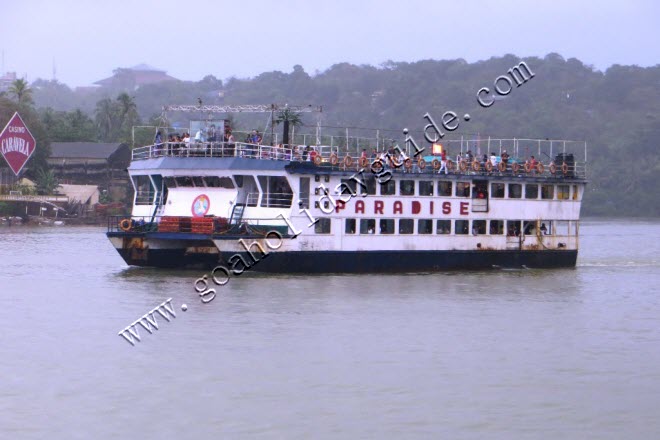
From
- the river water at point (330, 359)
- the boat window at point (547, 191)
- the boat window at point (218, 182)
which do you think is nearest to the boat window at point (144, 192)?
the boat window at point (218, 182)

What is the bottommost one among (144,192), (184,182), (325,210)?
(325,210)

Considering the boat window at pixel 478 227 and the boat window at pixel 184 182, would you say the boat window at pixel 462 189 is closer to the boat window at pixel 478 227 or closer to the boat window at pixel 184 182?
the boat window at pixel 478 227

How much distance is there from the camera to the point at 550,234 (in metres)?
46.3

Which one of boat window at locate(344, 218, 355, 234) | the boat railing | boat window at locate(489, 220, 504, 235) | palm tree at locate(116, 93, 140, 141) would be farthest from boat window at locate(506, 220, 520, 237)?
palm tree at locate(116, 93, 140, 141)

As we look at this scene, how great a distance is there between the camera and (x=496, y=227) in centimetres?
4469

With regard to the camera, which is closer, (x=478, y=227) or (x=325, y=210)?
(x=325, y=210)

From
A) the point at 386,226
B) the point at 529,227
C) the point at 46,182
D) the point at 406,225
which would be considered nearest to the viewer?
the point at 386,226

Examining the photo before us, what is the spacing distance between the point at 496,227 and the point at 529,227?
1703 millimetres

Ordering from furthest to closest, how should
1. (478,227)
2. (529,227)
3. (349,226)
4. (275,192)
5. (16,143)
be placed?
(16,143)
(529,227)
(478,227)
(349,226)
(275,192)

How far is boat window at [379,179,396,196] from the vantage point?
41.8 m

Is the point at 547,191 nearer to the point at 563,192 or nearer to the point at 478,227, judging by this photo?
the point at 563,192

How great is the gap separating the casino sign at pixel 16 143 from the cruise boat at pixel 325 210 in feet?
155

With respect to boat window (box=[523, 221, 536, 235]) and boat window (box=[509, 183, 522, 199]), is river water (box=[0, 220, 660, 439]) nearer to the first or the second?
boat window (box=[523, 221, 536, 235])

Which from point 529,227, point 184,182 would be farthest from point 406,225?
point 184,182
